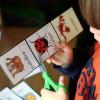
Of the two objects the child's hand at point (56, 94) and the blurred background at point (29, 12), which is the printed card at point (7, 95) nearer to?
the child's hand at point (56, 94)

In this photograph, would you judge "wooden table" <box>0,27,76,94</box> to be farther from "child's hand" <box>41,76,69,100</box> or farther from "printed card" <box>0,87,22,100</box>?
"child's hand" <box>41,76,69,100</box>

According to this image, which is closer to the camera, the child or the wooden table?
the child

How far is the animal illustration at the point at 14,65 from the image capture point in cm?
59

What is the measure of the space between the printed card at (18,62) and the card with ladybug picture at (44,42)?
2cm

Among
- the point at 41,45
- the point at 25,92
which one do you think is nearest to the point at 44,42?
the point at 41,45

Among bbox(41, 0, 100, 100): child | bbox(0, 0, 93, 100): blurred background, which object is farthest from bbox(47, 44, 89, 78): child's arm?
bbox(0, 0, 93, 100): blurred background

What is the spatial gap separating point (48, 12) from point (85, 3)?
86 centimetres

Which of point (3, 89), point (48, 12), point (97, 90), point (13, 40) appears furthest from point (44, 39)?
point (48, 12)

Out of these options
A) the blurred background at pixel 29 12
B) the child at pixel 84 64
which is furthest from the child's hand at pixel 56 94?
the blurred background at pixel 29 12

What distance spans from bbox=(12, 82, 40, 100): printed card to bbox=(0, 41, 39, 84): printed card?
8.2 inches

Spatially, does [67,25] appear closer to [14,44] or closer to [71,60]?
[71,60]

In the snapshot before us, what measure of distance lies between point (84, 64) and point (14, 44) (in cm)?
25

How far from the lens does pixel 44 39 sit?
2.08 feet

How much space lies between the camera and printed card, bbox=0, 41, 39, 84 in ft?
1.90
